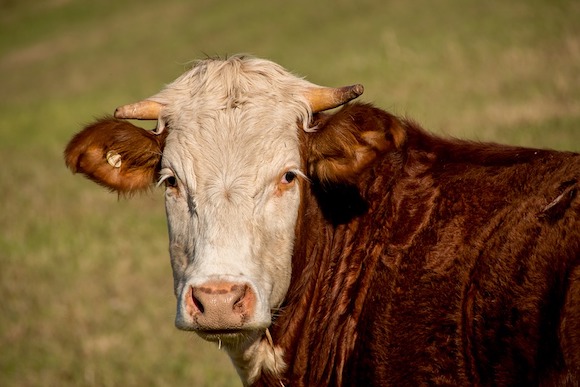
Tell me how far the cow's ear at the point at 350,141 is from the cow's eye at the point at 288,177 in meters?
0.19

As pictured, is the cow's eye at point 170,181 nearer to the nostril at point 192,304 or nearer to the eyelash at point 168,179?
the eyelash at point 168,179

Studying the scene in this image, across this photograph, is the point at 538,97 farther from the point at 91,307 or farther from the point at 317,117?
the point at 317,117

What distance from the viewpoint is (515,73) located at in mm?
15805

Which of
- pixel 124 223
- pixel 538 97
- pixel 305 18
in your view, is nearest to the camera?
pixel 124 223

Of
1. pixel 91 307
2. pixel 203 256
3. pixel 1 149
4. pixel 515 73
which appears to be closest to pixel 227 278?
pixel 203 256

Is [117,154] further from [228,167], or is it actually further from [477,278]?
[477,278]

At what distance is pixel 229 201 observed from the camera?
393 centimetres

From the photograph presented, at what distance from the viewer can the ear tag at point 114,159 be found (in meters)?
4.54

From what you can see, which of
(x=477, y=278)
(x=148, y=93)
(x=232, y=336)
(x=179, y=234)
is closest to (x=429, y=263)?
(x=477, y=278)

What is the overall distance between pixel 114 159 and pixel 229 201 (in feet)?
3.16

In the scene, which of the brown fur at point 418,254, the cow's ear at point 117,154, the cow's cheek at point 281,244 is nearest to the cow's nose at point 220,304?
the cow's cheek at point 281,244

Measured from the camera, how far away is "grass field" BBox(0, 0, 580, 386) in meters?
7.51

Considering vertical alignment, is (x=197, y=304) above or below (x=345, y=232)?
below

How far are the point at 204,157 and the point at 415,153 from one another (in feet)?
3.64
